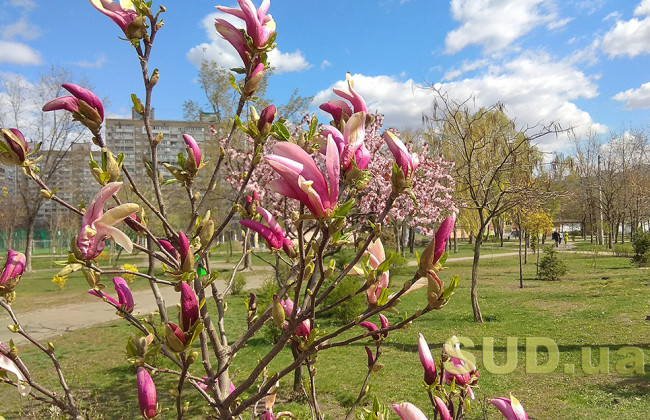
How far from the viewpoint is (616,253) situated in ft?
70.7

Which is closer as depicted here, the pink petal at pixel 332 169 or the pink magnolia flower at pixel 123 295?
the pink petal at pixel 332 169

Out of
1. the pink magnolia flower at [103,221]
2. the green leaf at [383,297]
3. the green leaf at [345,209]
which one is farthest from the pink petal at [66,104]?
the green leaf at [383,297]

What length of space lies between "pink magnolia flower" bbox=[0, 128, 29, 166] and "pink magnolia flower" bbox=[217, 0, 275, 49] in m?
0.57

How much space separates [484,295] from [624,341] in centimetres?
525

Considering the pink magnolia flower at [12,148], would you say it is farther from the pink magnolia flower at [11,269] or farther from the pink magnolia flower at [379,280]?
the pink magnolia flower at [379,280]

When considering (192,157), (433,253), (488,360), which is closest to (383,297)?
(433,253)

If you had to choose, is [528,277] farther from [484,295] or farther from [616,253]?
[616,253]

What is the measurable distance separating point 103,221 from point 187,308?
224mm

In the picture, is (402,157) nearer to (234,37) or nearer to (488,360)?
(234,37)

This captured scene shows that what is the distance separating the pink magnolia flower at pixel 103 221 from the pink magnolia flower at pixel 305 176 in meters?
0.28

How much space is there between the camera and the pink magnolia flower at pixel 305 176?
2.27 ft

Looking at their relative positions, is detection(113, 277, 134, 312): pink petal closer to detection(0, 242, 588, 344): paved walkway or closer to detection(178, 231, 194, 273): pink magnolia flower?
detection(178, 231, 194, 273): pink magnolia flower

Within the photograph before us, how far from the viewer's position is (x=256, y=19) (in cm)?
110

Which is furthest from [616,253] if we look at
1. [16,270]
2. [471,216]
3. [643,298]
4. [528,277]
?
[16,270]
